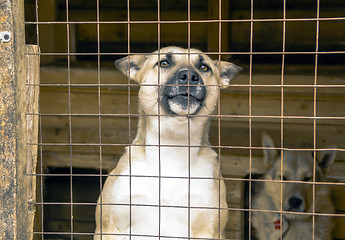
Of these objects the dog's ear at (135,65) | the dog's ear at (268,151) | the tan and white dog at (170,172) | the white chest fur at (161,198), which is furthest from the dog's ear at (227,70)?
the dog's ear at (268,151)

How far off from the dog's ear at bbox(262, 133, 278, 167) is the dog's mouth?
1.65 meters

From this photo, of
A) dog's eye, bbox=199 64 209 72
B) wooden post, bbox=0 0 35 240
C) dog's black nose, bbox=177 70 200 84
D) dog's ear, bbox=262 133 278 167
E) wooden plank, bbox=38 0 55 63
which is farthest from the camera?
wooden plank, bbox=38 0 55 63

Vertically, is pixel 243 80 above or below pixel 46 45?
below

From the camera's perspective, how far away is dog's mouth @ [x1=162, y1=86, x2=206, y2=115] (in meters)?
2.87

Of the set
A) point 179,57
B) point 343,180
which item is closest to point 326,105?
point 343,180

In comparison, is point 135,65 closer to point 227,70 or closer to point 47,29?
point 227,70

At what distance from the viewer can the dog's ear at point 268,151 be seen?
4.45 metres

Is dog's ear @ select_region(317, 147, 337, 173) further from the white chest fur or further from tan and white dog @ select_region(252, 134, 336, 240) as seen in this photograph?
the white chest fur

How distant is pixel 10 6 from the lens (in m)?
2.17

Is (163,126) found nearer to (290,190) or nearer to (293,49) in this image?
(290,190)

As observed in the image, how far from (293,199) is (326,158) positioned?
1.97 feet

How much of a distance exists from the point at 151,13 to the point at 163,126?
224 centimetres

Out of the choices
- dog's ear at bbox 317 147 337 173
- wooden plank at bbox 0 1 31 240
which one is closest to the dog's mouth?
wooden plank at bbox 0 1 31 240

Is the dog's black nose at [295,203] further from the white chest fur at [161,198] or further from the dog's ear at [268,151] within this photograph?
the white chest fur at [161,198]
